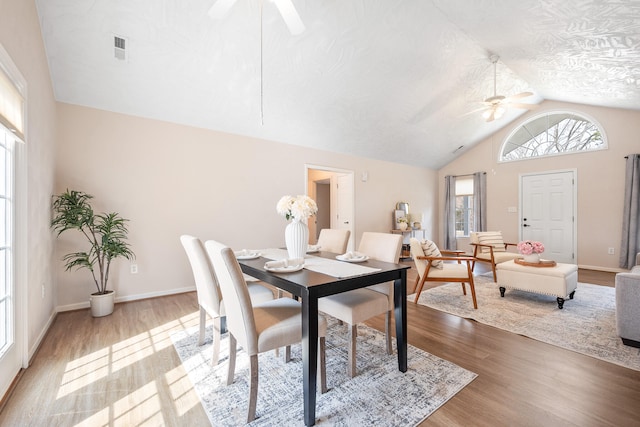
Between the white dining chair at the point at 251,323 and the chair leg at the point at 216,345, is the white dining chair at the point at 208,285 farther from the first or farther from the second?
the white dining chair at the point at 251,323

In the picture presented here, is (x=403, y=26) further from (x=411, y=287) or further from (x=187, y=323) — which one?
(x=187, y=323)

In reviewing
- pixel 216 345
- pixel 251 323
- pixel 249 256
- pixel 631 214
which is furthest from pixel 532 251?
pixel 216 345

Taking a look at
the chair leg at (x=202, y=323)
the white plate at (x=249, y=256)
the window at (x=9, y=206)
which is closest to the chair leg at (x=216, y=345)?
the chair leg at (x=202, y=323)

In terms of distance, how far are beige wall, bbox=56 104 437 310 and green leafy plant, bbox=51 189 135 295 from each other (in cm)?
12

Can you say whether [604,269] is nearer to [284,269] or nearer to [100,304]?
[284,269]

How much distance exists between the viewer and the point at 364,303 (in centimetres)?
190

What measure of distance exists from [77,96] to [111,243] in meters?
1.68

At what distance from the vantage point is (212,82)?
331cm

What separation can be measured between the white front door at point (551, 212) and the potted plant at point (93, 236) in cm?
745

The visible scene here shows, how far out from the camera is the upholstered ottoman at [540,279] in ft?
10.0

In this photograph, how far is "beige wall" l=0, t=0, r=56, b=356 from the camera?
72.9 inches

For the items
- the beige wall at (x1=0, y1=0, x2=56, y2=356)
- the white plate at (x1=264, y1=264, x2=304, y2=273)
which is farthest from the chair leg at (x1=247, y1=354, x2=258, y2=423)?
the beige wall at (x1=0, y1=0, x2=56, y2=356)

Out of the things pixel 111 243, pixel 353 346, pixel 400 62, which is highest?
pixel 400 62

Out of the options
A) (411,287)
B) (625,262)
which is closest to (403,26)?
(411,287)
